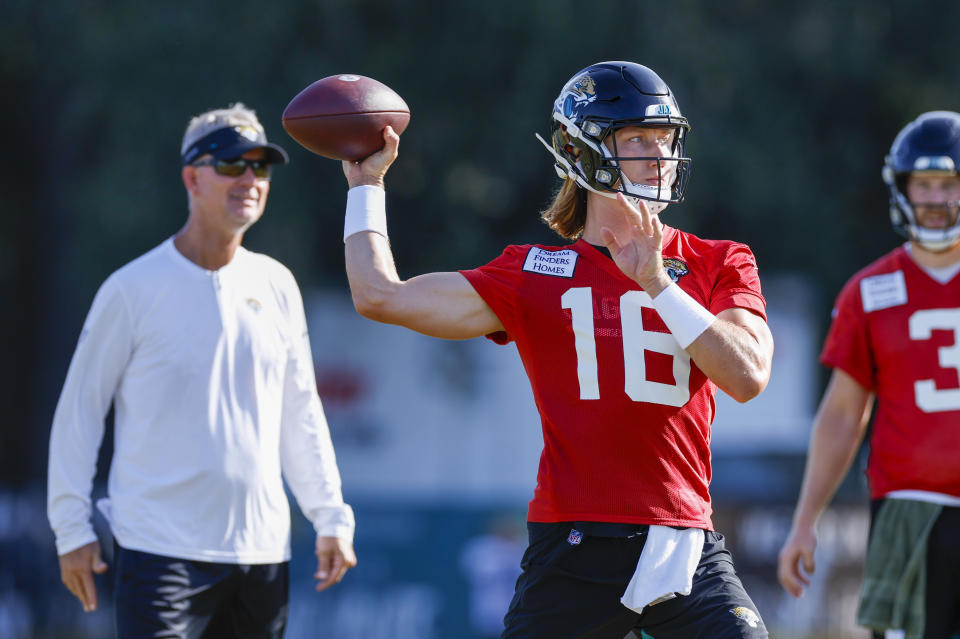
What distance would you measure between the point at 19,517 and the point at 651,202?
27.0 feet

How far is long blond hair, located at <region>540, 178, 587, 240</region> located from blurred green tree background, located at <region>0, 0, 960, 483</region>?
7351mm

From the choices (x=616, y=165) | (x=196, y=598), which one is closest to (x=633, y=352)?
(x=616, y=165)

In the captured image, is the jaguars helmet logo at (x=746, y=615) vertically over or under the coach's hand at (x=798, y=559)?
over

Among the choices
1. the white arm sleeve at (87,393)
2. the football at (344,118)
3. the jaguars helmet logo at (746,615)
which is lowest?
the jaguars helmet logo at (746,615)

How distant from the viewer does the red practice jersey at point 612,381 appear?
369cm

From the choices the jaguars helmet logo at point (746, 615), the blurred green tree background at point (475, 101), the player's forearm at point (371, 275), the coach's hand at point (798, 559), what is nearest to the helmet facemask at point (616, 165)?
the player's forearm at point (371, 275)

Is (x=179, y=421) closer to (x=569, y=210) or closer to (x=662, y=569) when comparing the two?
(x=569, y=210)

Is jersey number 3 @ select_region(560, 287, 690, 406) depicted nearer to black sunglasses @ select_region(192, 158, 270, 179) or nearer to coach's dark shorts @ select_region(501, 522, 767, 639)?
coach's dark shorts @ select_region(501, 522, 767, 639)

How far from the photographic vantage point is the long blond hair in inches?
164

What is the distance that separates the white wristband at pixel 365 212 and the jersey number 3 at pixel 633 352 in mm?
595

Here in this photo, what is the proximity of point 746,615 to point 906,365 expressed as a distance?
188 cm

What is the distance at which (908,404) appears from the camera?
5.06 m

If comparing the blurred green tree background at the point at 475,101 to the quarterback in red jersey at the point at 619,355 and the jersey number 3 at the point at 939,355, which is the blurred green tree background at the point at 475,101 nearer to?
the jersey number 3 at the point at 939,355

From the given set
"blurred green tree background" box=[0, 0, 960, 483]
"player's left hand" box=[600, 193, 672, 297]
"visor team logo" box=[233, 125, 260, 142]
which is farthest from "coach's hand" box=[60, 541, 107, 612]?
"blurred green tree background" box=[0, 0, 960, 483]
